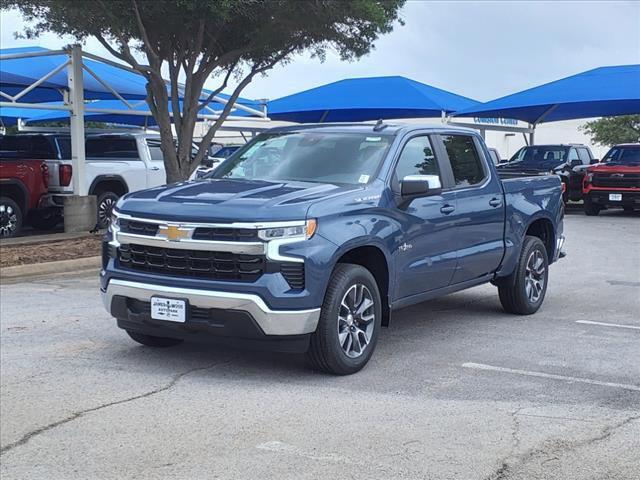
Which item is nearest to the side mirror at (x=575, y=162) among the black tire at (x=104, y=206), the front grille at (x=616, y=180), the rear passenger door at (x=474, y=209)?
the front grille at (x=616, y=180)

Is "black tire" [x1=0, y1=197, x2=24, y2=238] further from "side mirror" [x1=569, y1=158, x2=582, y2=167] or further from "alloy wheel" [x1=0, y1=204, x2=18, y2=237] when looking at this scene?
"side mirror" [x1=569, y1=158, x2=582, y2=167]

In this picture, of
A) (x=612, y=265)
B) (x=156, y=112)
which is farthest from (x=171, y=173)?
(x=612, y=265)

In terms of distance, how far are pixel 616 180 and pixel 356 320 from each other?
16710 millimetres

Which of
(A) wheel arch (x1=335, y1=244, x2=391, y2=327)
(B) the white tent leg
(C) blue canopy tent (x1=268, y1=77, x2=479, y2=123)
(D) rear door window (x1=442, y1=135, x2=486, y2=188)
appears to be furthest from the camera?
(C) blue canopy tent (x1=268, y1=77, x2=479, y2=123)

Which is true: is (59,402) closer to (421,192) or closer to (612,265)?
(421,192)

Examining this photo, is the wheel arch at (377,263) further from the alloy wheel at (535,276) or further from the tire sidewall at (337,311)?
the alloy wheel at (535,276)

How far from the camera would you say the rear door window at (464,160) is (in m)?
7.84

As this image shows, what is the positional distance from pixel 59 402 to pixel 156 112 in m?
11.2

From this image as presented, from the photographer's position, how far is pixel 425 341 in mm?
7586

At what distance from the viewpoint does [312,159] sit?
7164mm

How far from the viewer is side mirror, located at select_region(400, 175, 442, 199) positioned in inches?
264

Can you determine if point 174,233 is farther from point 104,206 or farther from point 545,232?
point 104,206

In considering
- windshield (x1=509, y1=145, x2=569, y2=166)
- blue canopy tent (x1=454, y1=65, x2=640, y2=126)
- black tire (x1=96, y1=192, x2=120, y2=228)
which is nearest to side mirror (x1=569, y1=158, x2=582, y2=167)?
windshield (x1=509, y1=145, x2=569, y2=166)

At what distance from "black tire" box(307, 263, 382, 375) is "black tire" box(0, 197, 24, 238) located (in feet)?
32.1
